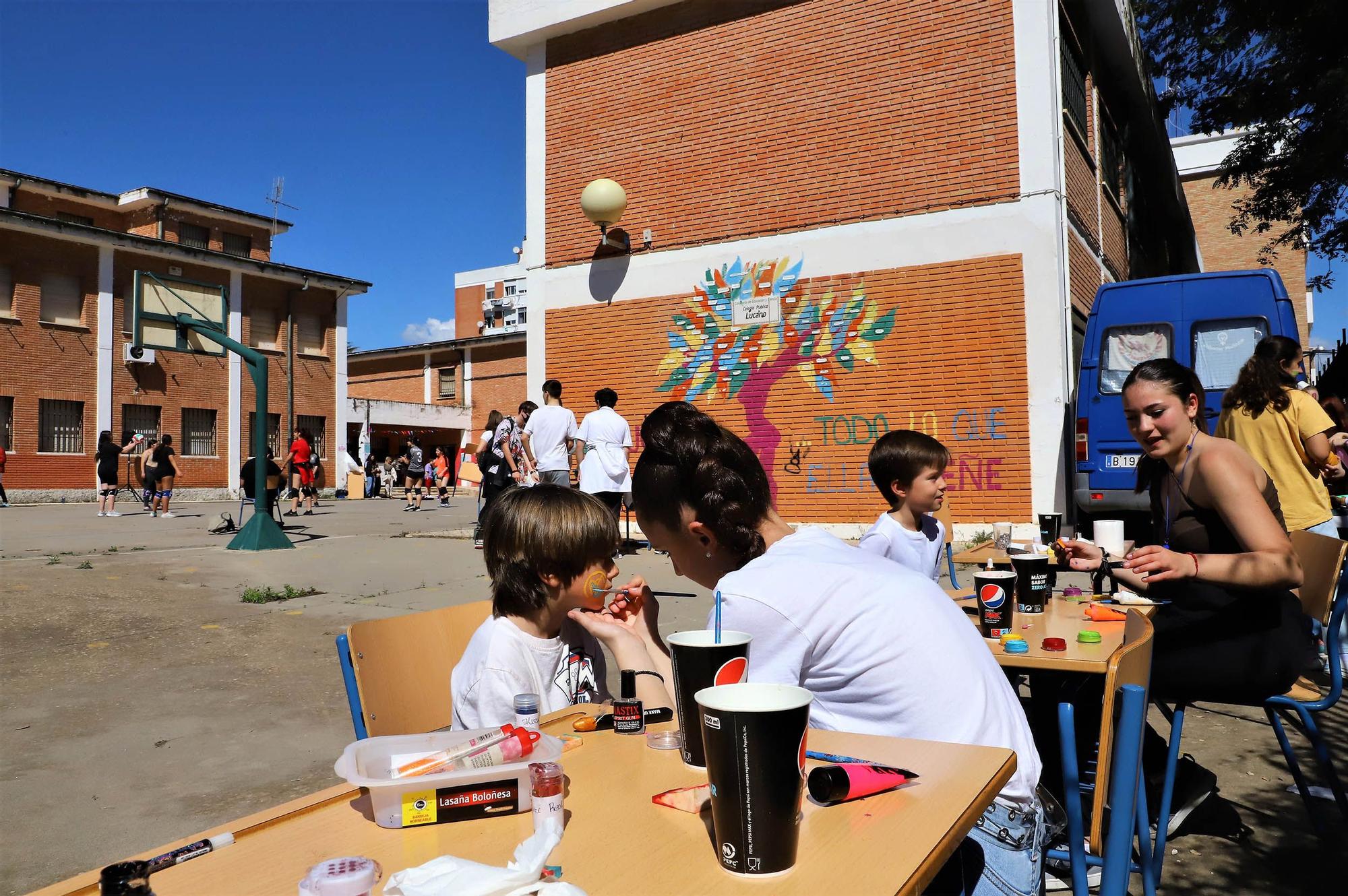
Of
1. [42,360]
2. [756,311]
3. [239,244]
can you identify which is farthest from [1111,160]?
[239,244]

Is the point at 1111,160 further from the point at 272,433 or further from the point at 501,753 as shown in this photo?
the point at 272,433

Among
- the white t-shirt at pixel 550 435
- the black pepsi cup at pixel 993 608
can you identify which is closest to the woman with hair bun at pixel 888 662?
the black pepsi cup at pixel 993 608

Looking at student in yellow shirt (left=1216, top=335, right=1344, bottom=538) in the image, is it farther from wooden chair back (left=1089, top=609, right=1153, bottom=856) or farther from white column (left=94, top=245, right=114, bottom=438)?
white column (left=94, top=245, right=114, bottom=438)

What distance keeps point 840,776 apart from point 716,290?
12.0 meters

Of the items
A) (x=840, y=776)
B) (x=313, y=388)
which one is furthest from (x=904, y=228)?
(x=313, y=388)

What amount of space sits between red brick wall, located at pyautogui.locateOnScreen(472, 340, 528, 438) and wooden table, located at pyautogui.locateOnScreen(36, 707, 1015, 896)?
37216 millimetres

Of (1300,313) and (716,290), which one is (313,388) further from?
(1300,313)

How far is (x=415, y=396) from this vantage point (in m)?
41.8

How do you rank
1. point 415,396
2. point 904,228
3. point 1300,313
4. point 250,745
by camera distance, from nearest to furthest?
point 250,745, point 904,228, point 1300,313, point 415,396

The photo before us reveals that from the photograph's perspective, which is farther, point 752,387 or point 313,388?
Result: point 313,388

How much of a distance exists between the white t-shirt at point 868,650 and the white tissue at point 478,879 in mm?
590

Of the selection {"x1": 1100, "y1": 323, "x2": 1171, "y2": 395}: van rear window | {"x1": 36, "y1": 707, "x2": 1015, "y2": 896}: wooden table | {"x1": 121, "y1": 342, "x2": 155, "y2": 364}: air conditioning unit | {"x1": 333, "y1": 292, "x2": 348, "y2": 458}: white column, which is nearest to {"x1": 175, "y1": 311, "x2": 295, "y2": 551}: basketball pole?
{"x1": 1100, "y1": 323, "x2": 1171, "y2": 395}: van rear window

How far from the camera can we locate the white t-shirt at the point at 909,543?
3760mm

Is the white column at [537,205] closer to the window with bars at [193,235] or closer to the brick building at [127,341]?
the brick building at [127,341]
